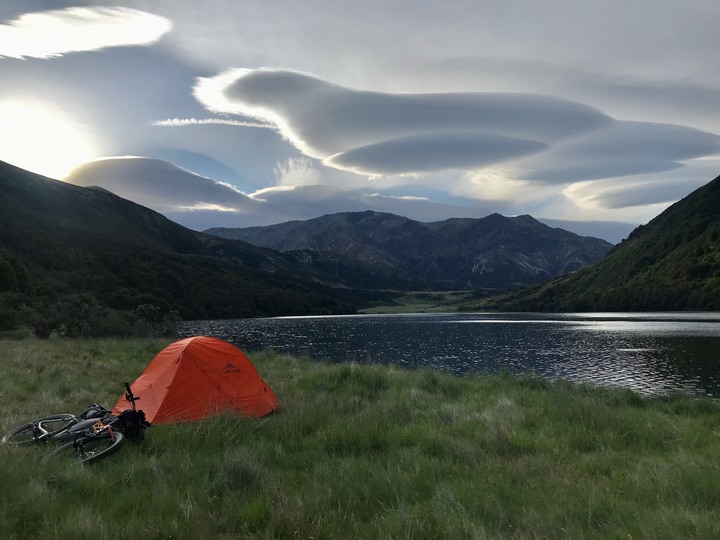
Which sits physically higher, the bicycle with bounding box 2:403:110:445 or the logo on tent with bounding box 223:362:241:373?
the logo on tent with bounding box 223:362:241:373

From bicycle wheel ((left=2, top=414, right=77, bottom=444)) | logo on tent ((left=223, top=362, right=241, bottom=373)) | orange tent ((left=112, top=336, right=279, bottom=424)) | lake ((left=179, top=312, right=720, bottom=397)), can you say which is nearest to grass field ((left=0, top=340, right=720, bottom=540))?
bicycle wheel ((left=2, top=414, right=77, bottom=444))

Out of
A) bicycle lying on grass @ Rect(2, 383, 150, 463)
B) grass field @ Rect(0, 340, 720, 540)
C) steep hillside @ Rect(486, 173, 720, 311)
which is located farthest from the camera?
steep hillside @ Rect(486, 173, 720, 311)

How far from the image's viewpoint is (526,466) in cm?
717

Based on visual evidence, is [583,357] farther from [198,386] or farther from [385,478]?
[385,478]

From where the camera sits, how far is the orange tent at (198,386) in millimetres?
10414

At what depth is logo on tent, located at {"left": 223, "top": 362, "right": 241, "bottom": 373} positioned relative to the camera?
1159 centimetres

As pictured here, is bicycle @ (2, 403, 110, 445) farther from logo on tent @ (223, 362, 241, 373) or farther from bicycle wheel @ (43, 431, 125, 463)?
logo on tent @ (223, 362, 241, 373)

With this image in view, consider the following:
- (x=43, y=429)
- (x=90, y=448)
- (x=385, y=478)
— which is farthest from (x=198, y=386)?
(x=385, y=478)

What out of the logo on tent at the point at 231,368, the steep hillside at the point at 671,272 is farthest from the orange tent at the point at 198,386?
the steep hillside at the point at 671,272

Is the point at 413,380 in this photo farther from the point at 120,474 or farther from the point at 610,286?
the point at 610,286

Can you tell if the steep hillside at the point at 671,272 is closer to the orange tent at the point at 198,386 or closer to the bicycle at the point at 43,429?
the orange tent at the point at 198,386

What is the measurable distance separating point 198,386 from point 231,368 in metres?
1.06

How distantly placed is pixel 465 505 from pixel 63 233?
220 meters

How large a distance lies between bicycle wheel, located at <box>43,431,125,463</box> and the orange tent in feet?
5.04
